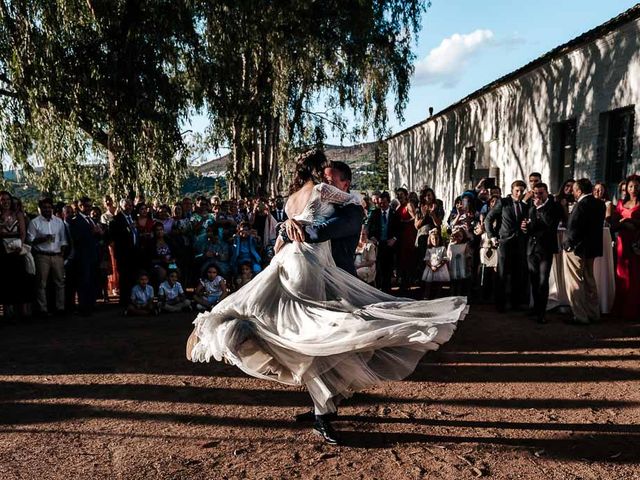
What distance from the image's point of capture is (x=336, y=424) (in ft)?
14.5

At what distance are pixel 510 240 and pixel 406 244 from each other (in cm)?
268

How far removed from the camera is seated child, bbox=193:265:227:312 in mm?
9648

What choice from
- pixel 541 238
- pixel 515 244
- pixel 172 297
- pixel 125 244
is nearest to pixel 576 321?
pixel 541 238

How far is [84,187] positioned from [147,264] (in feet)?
18.8

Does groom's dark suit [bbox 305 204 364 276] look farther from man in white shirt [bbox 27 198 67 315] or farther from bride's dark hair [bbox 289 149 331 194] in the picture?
man in white shirt [bbox 27 198 67 315]

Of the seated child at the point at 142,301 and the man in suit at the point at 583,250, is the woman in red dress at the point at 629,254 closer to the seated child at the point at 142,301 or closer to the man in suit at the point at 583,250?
the man in suit at the point at 583,250

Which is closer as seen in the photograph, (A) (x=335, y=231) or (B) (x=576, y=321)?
(A) (x=335, y=231)

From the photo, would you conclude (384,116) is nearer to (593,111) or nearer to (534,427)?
(593,111)

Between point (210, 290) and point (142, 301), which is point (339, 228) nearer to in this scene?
point (210, 290)

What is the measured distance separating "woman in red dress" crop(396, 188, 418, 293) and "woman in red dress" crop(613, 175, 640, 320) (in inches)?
146

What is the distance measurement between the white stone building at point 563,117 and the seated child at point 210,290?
8.56 metres

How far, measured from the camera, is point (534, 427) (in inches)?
170

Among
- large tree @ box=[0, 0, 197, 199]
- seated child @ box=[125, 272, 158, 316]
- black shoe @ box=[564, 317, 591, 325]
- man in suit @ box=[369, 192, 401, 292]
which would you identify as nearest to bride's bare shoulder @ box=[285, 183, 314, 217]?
black shoe @ box=[564, 317, 591, 325]

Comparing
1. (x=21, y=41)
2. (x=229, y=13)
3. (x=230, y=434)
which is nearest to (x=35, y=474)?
(x=230, y=434)
